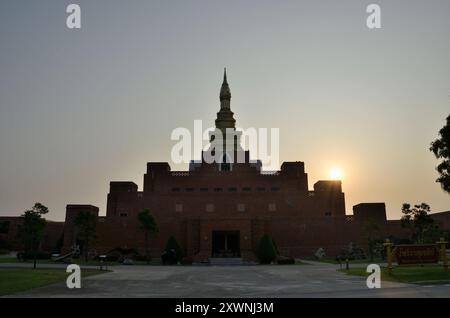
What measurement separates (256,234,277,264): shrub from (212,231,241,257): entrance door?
19.8ft

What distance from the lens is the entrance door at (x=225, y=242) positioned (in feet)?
174

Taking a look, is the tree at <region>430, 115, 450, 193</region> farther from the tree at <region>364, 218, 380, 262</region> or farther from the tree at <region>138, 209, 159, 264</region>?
the tree at <region>138, 209, 159, 264</region>

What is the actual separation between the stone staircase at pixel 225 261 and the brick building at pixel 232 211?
273 centimetres

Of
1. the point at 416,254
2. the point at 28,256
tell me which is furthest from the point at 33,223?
the point at 416,254

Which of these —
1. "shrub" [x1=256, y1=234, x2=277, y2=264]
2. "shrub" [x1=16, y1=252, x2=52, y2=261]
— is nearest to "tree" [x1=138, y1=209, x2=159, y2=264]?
"shrub" [x1=16, y1=252, x2=52, y2=261]

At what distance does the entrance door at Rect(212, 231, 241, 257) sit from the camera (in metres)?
52.9

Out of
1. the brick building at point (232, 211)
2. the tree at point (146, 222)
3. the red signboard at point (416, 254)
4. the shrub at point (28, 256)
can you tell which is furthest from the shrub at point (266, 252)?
the shrub at point (28, 256)

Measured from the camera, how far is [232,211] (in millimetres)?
59000

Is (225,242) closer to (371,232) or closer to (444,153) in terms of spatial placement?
(371,232)

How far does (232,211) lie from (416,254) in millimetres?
35865

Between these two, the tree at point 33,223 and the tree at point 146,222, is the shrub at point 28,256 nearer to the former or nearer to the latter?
the tree at point 33,223

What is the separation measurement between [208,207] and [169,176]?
782cm

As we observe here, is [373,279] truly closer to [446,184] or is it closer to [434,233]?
[446,184]
